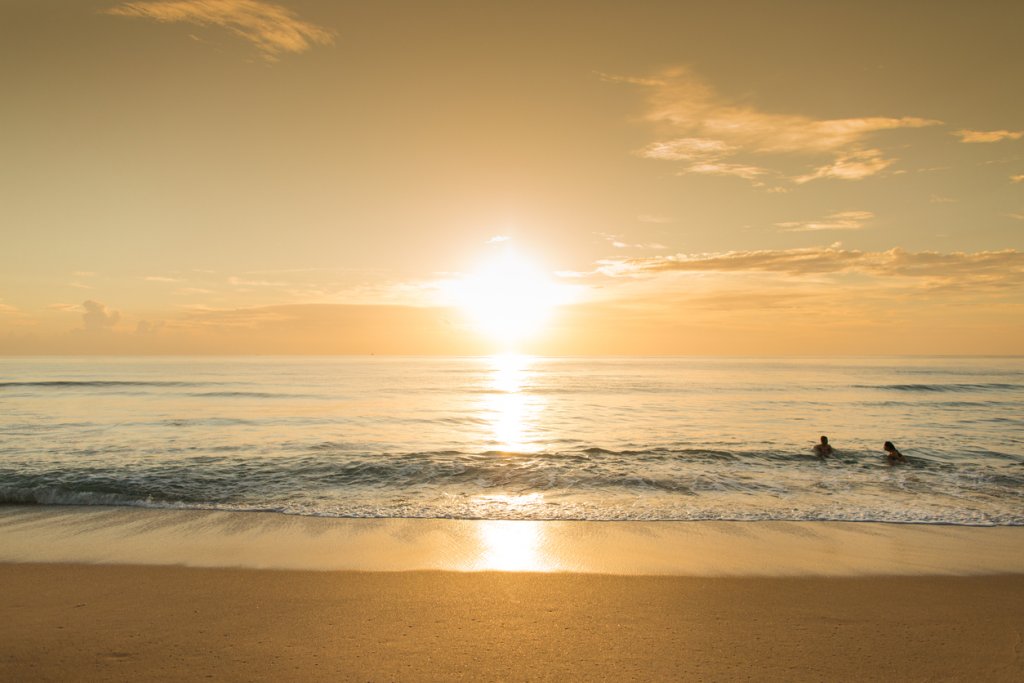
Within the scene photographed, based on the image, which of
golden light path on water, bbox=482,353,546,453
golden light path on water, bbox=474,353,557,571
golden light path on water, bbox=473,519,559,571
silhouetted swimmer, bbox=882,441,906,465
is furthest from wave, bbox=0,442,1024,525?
golden light path on water, bbox=482,353,546,453

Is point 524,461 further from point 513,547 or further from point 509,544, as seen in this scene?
point 513,547

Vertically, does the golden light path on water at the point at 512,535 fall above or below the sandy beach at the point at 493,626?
below

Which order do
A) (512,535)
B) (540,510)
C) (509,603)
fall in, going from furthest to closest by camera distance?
(540,510) < (512,535) < (509,603)

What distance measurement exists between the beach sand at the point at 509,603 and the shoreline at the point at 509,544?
0.06 m

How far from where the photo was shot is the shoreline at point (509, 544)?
9.71 meters

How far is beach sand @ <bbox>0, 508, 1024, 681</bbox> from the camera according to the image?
6305 mm

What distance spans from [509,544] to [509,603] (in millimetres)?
3051

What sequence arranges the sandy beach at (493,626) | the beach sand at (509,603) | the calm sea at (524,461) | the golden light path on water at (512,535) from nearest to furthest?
the sandy beach at (493,626)
the beach sand at (509,603)
the golden light path on water at (512,535)
the calm sea at (524,461)

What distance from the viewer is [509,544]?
434 inches

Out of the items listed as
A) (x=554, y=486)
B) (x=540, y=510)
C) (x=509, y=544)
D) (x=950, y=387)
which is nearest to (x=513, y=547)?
(x=509, y=544)

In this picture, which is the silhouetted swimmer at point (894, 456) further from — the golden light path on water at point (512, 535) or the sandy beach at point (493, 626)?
the golden light path on water at point (512, 535)

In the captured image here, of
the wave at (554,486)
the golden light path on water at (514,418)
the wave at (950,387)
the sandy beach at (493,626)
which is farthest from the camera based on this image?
the wave at (950,387)

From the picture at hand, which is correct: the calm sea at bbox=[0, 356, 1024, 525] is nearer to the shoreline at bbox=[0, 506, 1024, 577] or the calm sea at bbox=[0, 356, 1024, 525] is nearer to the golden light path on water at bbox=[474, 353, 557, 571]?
the golden light path on water at bbox=[474, 353, 557, 571]

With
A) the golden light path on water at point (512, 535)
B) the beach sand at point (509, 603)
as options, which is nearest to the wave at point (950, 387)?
the golden light path on water at point (512, 535)
